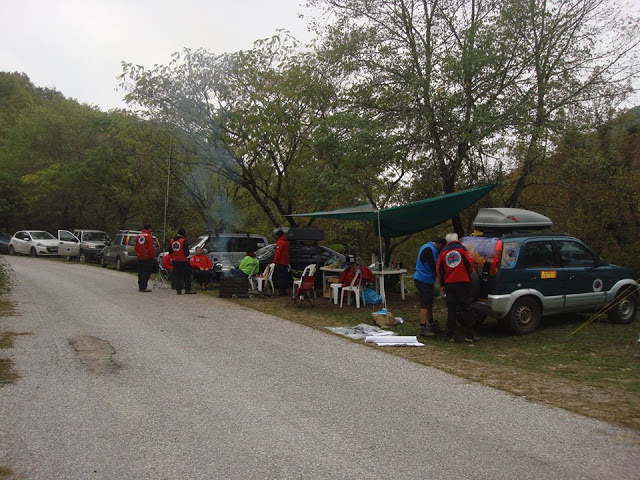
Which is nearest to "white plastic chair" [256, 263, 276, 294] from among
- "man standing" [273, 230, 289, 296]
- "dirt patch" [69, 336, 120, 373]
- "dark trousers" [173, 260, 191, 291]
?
"man standing" [273, 230, 289, 296]

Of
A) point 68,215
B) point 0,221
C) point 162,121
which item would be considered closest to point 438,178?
point 162,121

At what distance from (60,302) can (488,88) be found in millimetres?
10522

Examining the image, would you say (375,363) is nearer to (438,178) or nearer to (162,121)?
(438,178)

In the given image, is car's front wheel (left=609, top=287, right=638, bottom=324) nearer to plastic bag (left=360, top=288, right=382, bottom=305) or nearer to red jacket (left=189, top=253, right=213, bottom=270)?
plastic bag (left=360, top=288, right=382, bottom=305)

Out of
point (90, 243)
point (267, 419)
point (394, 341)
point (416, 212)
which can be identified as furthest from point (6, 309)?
point (90, 243)

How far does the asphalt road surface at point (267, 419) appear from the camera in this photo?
3666 mm

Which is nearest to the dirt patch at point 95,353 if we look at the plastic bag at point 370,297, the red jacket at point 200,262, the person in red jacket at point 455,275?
the person in red jacket at point 455,275

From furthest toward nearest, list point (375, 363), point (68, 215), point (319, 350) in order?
point (68, 215)
point (319, 350)
point (375, 363)

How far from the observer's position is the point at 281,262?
545 inches

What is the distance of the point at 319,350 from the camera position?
7672mm

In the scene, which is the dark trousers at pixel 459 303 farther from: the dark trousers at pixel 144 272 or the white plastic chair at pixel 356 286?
the dark trousers at pixel 144 272

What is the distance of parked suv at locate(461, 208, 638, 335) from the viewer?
8578 mm

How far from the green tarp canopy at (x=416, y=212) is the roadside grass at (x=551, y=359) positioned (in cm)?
210

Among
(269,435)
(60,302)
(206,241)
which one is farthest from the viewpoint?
(206,241)
